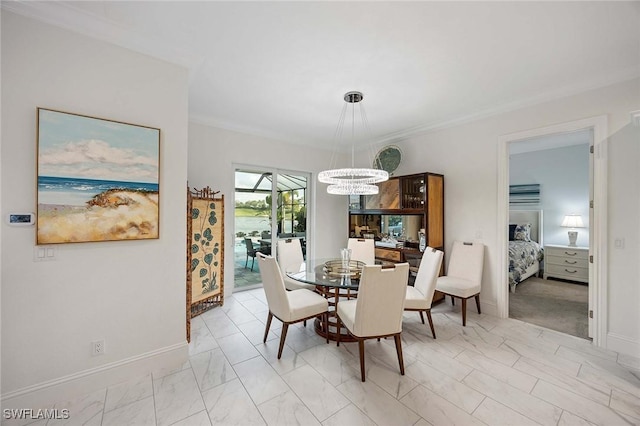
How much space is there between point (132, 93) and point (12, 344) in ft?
6.28

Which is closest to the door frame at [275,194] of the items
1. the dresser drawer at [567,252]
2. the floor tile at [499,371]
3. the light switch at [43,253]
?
the light switch at [43,253]

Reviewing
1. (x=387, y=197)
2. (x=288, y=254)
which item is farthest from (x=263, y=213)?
(x=387, y=197)

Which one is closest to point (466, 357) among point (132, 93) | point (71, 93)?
point (132, 93)

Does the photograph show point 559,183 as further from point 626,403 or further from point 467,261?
point 626,403

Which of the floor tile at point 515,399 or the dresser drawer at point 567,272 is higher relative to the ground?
the dresser drawer at point 567,272

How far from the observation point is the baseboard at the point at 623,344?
237cm

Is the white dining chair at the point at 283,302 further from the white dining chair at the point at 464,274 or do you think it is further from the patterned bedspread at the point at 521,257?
the patterned bedspread at the point at 521,257

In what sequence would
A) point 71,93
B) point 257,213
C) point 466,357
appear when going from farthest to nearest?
point 257,213 → point 466,357 → point 71,93

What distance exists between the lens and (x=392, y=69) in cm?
243

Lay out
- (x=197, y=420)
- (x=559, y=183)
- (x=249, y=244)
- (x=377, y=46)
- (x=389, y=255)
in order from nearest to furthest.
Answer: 1. (x=197, y=420)
2. (x=377, y=46)
3. (x=389, y=255)
4. (x=249, y=244)
5. (x=559, y=183)

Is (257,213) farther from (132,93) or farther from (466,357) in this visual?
(466,357)

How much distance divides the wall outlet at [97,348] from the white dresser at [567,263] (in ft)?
22.6

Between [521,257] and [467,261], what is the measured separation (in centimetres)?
186

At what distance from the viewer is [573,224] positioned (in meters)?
5.00
